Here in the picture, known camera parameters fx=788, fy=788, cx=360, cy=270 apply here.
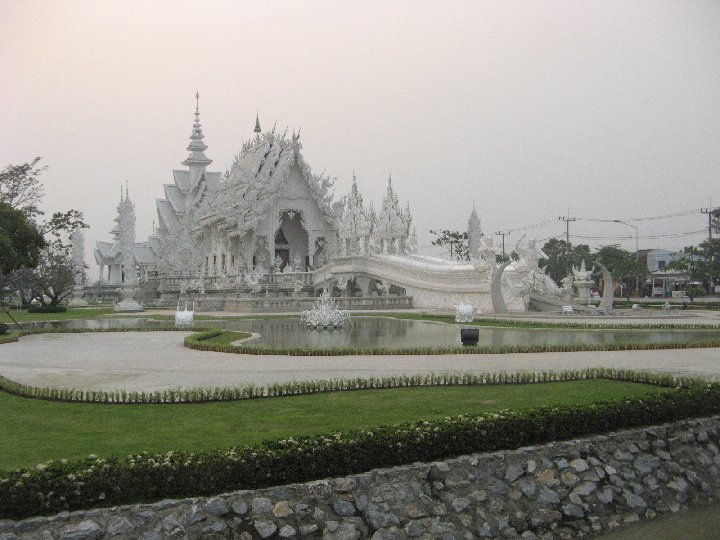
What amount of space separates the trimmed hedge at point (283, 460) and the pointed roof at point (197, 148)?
53767 mm

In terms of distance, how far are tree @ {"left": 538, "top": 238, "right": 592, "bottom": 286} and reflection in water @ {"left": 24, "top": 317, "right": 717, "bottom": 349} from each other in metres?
47.7

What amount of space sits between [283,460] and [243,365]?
21.7 ft

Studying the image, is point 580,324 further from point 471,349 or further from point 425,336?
point 471,349

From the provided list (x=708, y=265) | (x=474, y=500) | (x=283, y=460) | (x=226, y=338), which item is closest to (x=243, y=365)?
(x=226, y=338)

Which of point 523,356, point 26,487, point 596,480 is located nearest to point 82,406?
point 26,487

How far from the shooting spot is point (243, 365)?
13781 millimetres

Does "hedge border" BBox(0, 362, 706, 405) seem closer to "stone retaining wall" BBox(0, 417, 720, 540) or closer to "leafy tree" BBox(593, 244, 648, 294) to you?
"stone retaining wall" BBox(0, 417, 720, 540)

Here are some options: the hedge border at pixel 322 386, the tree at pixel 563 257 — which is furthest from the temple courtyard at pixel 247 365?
the tree at pixel 563 257

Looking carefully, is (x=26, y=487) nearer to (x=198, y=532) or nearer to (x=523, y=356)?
(x=198, y=532)

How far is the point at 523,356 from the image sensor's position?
1464cm

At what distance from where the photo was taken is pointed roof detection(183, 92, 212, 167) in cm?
6000

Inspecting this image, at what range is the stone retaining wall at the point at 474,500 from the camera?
6625 mm

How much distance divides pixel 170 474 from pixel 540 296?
26.8m

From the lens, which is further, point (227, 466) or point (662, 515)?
point (662, 515)
